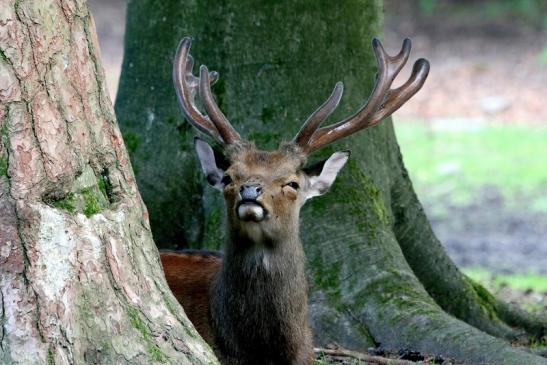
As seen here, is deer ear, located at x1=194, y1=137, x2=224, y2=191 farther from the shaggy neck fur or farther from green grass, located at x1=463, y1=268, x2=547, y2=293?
green grass, located at x1=463, y1=268, x2=547, y2=293

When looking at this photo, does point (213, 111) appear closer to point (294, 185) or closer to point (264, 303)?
point (294, 185)

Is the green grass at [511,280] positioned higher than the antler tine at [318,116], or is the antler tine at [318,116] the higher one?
the antler tine at [318,116]

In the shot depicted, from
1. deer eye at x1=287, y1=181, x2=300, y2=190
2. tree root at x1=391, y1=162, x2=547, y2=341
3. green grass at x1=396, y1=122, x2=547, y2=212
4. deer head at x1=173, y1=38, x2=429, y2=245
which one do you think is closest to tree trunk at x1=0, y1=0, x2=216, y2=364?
deer head at x1=173, y1=38, x2=429, y2=245

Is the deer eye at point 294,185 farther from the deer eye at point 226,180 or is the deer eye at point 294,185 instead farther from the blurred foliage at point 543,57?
the blurred foliage at point 543,57

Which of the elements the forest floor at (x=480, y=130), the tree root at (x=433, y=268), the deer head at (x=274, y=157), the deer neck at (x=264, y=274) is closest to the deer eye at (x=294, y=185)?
the deer head at (x=274, y=157)

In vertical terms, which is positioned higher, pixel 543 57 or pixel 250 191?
pixel 543 57

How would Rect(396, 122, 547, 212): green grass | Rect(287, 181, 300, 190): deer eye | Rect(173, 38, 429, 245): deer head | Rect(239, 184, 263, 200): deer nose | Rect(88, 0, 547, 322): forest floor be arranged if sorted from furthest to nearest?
Rect(396, 122, 547, 212): green grass < Rect(88, 0, 547, 322): forest floor < Rect(287, 181, 300, 190): deer eye < Rect(173, 38, 429, 245): deer head < Rect(239, 184, 263, 200): deer nose

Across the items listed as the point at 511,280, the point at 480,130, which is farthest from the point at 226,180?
the point at 480,130

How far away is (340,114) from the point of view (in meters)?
7.54

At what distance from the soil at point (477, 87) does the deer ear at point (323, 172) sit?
6.51 m

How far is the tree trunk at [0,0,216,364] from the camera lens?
4.78 m

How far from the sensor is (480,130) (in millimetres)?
20234

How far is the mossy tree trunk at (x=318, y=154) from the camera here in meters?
7.30

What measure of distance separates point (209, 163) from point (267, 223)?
640 mm
